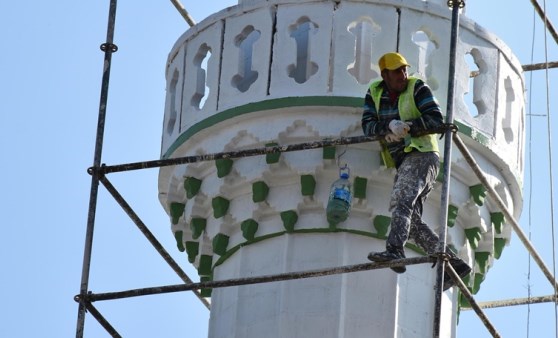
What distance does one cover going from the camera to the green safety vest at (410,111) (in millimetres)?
23281

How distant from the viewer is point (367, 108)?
23.4 meters

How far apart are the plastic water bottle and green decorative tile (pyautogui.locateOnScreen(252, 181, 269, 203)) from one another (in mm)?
634

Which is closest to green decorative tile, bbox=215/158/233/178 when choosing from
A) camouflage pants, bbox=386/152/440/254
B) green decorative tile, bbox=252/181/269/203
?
green decorative tile, bbox=252/181/269/203

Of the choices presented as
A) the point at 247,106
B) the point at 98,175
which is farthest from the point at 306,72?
the point at 98,175

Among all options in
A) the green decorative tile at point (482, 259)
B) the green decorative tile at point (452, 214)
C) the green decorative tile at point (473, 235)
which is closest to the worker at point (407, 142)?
the green decorative tile at point (452, 214)

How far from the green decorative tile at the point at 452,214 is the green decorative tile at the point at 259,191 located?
63.8 inches

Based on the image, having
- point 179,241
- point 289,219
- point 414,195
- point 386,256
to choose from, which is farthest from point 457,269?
point 179,241

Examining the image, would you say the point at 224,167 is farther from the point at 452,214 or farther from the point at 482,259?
the point at 482,259

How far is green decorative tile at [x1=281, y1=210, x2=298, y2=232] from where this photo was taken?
Answer: 2427 cm

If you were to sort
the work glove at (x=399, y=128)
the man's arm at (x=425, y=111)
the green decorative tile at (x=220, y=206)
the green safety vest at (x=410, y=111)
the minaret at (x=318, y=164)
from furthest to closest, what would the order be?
1. the green decorative tile at (x=220, y=206)
2. the minaret at (x=318, y=164)
3. the green safety vest at (x=410, y=111)
4. the man's arm at (x=425, y=111)
5. the work glove at (x=399, y=128)

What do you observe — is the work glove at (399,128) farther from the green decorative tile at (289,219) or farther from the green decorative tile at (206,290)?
the green decorative tile at (206,290)

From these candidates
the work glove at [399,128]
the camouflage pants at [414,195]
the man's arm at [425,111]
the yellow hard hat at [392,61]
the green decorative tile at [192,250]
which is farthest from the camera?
the green decorative tile at [192,250]

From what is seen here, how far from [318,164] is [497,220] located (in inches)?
72.0

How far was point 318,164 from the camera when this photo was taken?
24.2 m
